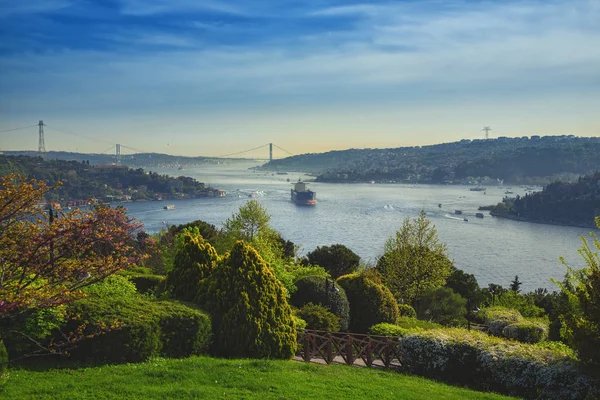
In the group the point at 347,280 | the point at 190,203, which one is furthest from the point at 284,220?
the point at 347,280

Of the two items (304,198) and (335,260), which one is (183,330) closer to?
(335,260)

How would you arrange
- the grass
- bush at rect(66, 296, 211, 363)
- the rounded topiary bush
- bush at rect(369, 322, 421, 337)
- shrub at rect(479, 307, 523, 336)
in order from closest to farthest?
the grass, bush at rect(66, 296, 211, 363), bush at rect(369, 322, 421, 337), the rounded topiary bush, shrub at rect(479, 307, 523, 336)

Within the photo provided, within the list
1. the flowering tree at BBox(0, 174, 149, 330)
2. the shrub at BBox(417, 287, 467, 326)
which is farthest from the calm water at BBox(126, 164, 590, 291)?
the flowering tree at BBox(0, 174, 149, 330)

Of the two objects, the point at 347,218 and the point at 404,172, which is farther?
the point at 404,172

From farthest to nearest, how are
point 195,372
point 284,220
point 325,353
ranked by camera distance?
point 284,220 → point 325,353 → point 195,372

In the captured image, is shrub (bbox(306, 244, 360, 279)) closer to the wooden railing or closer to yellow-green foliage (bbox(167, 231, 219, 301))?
the wooden railing

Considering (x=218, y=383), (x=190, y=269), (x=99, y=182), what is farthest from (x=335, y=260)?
(x=99, y=182)

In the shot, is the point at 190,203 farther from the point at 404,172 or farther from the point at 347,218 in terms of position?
the point at 404,172
